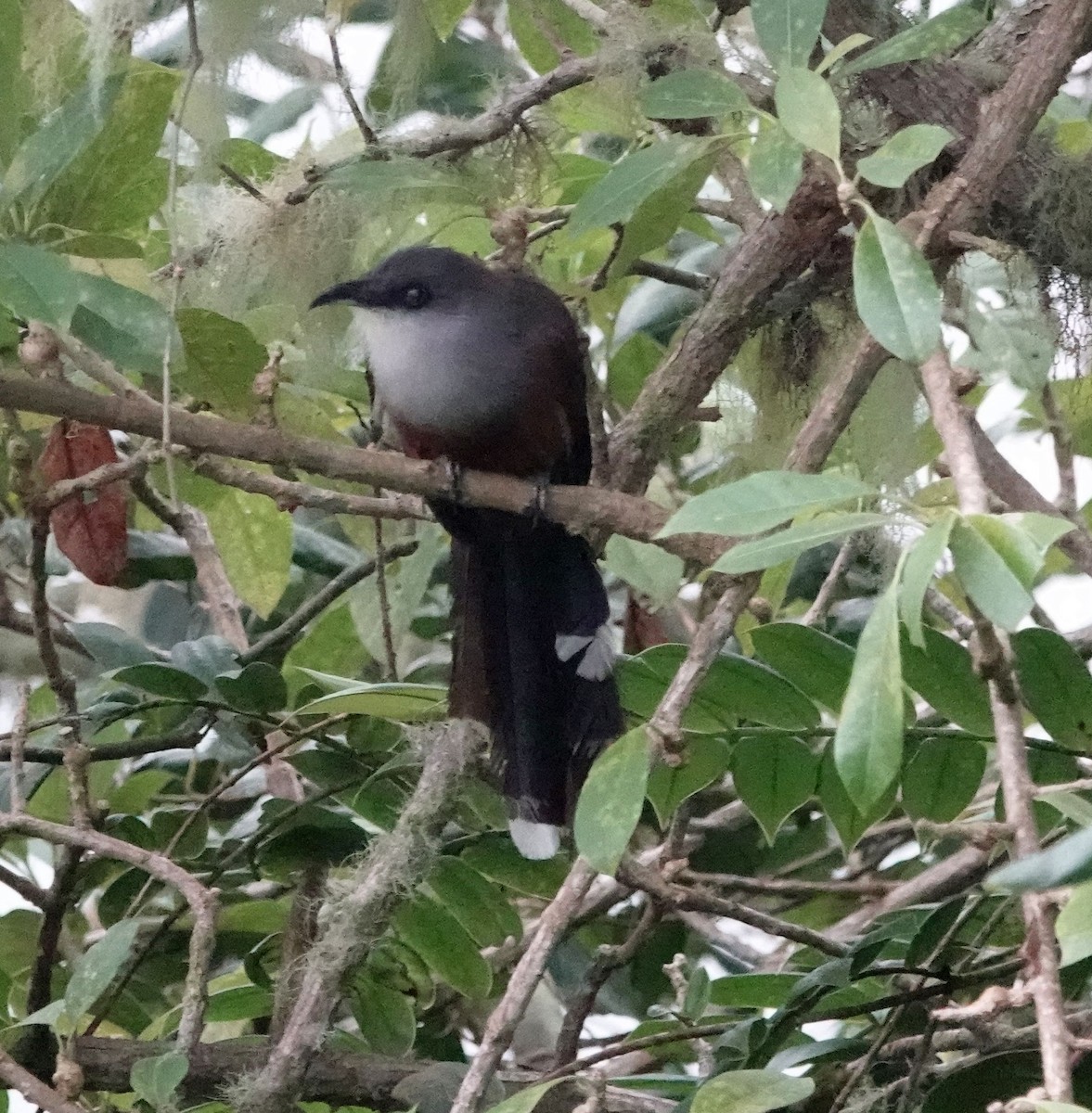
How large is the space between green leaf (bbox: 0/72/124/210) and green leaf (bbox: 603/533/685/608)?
0.56 meters

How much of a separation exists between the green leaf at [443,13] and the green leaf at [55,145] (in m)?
0.51

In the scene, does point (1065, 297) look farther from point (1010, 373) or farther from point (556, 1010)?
point (556, 1010)

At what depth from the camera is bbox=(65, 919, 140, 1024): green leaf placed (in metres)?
1.18

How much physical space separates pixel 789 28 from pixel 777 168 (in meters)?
0.18

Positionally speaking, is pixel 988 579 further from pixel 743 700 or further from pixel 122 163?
pixel 122 163

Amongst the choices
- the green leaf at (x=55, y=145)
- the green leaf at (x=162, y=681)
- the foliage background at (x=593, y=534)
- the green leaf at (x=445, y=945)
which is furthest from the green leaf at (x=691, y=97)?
the green leaf at (x=445, y=945)

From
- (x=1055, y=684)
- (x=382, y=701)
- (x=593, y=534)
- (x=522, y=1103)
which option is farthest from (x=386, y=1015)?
(x=1055, y=684)

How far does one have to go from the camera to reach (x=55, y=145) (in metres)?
1.24

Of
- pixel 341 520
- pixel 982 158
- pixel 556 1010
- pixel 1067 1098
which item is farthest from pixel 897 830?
pixel 1067 1098

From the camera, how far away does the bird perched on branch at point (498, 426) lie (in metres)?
1.88

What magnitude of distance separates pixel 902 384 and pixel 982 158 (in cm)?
44

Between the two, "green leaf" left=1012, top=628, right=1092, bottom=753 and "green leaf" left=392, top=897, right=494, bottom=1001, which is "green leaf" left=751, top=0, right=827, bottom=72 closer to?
"green leaf" left=1012, top=628, right=1092, bottom=753

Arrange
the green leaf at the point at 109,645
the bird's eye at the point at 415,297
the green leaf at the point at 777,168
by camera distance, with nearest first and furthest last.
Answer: the green leaf at the point at 777,168, the green leaf at the point at 109,645, the bird's eye at the point at 415,297

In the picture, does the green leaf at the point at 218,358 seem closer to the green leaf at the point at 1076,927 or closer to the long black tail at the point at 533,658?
the long black tail at the point at 533,658
